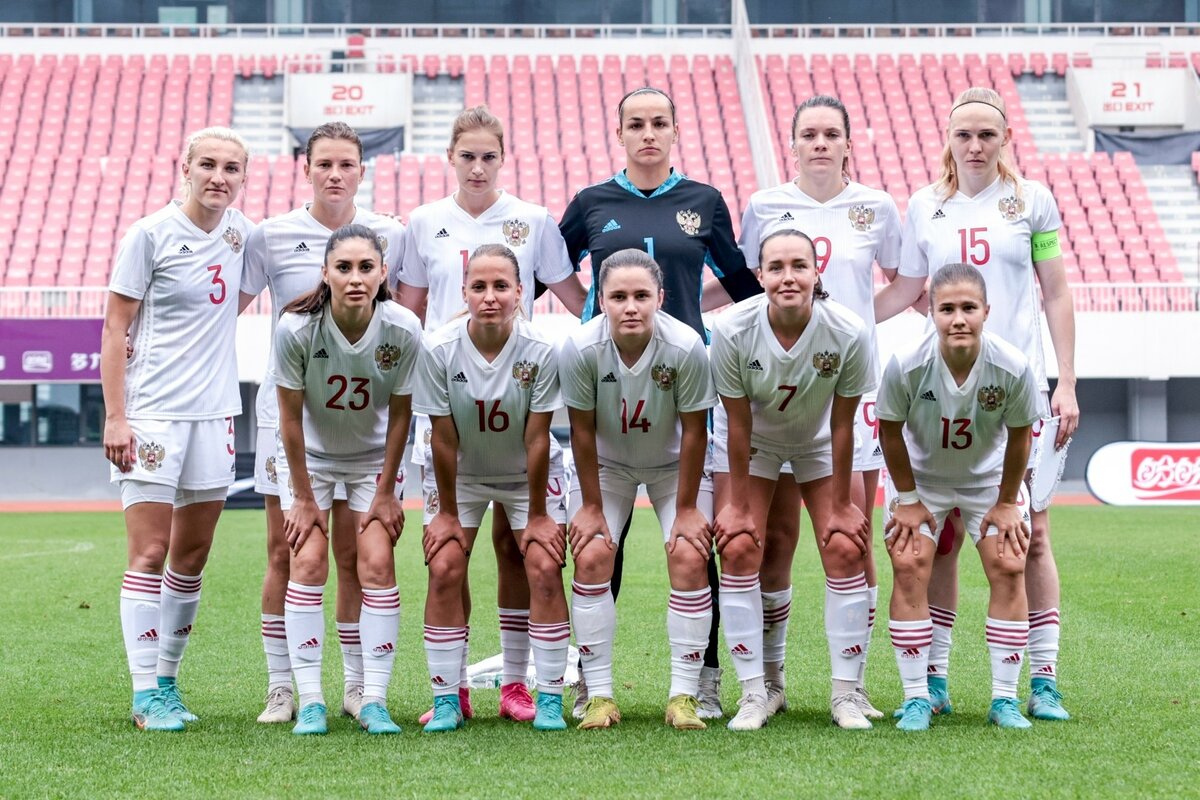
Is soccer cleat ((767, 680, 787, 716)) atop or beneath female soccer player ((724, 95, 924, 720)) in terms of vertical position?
beneath

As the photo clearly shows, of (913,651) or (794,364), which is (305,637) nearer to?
(794,364)

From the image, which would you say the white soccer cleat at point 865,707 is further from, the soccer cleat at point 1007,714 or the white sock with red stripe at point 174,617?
the white sock with red stripe at point 174,617

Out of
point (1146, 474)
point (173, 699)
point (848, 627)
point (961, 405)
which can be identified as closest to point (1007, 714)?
point (848, 627)

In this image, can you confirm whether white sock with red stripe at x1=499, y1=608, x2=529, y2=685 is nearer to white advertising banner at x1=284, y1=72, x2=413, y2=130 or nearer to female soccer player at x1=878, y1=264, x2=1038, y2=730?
female soccer player at x1=878, y1=264, x2=1038, y2=730

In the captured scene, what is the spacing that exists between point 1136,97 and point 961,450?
2296 cm

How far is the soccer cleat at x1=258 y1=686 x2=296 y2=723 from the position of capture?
4664mm

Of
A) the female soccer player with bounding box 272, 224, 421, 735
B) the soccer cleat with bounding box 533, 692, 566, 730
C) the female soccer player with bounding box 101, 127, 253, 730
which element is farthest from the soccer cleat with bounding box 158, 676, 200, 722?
the soccer cleat with bounding box 533, 692, 566, 730

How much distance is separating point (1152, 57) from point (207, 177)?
Answer: 24678mm

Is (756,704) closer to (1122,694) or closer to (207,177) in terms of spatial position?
(1122,694)

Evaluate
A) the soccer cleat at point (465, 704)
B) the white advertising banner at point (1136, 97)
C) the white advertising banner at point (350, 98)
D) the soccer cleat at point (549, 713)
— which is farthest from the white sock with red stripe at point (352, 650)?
the white advertising banner at point (1136, 97)

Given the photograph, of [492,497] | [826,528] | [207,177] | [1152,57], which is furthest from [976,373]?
[1152,57]

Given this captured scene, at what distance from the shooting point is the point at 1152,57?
84.3ft

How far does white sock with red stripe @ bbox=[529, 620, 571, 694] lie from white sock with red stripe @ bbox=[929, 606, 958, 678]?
1284 mm

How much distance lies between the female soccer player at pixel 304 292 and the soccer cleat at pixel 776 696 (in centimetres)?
143
